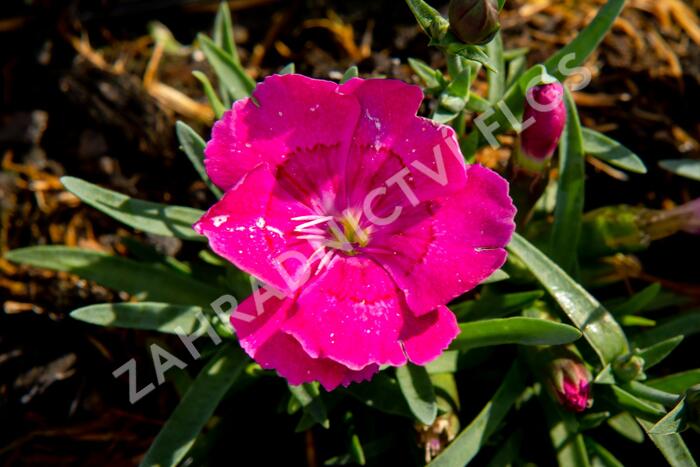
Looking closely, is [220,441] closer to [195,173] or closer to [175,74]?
[195,173]

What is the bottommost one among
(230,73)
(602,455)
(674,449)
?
(602,455)

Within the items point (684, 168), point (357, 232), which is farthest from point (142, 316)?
point (684, 168)

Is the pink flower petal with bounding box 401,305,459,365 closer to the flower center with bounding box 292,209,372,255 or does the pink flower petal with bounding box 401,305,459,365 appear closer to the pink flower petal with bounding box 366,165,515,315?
the pink flower petal with bounding box 366,165,515,315

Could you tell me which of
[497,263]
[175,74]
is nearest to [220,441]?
[497,263]

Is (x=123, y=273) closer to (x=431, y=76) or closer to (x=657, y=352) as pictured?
(x=431, y=76)

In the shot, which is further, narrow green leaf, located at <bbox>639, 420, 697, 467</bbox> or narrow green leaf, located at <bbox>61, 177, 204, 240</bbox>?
narrow green leaf, located at <bbox>61, 177, 204, 240</bbox>

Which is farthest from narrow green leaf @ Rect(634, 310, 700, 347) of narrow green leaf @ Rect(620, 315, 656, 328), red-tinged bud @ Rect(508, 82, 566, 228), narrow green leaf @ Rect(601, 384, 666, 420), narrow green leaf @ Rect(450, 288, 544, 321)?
red-tinged bud @ Rect(508, 82, 566, 228)
